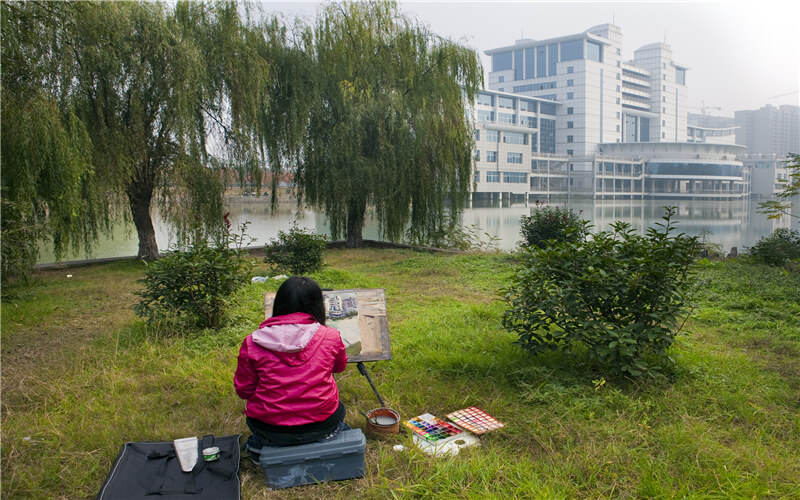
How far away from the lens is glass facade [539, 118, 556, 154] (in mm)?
71188

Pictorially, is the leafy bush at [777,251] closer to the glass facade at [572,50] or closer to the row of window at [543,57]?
the row of window at [543,57]

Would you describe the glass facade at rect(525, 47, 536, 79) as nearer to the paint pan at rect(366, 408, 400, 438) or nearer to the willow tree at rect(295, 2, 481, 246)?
the willow tree at rect(295, 2, 481, 246)

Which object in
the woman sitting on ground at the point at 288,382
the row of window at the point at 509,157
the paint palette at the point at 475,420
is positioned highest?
the row of window at the point at 509,157

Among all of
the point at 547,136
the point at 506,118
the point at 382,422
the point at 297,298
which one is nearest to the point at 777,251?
the point at 382,422

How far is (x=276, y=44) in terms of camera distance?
12.2 meters

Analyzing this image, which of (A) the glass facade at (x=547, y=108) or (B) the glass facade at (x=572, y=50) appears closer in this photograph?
(A) the glass facade at (x=547, y=108)

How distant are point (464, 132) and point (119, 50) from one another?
761 centimetres

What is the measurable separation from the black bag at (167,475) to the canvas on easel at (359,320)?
1.10 meters

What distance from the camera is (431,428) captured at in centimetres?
322

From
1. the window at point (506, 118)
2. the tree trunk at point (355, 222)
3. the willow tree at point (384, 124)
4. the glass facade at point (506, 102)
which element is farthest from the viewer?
the glass facade at point (506, 102)

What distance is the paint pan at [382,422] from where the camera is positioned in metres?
3.14

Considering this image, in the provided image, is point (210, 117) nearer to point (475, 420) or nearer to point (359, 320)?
point (359, 320)

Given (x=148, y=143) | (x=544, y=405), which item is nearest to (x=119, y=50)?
(x=148, y=143)

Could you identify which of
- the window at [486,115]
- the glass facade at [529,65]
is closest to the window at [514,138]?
the window at [486,115]
